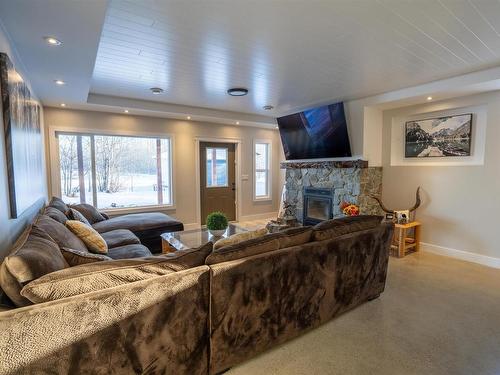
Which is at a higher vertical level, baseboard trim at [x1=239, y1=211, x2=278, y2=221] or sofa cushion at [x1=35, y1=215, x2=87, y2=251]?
sofa cushion at [x1=35, y1=215, x2=87, y2=251]

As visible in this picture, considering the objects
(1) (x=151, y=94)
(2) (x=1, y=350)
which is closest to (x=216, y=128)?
(1) (x=151, y=94)

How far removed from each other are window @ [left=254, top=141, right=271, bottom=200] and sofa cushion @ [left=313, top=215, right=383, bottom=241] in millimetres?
4264

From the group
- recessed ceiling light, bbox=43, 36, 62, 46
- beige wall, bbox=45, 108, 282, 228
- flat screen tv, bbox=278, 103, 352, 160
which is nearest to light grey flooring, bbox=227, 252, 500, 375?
flat screen tv, bbox=278, 103, 352, 160

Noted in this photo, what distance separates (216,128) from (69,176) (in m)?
2.92

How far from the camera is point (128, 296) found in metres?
1.29

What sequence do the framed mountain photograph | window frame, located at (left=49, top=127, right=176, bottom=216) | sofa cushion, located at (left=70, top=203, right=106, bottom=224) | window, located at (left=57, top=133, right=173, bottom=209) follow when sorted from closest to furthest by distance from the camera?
the framed mountain photograph → sofa cushion, located at (left=70, top=203, right=106, bottom=224) → window frame, located at (left=49, top=127, right=176, bottom=216) → window, located at (left=57, top=133, right=173, bottom=209)

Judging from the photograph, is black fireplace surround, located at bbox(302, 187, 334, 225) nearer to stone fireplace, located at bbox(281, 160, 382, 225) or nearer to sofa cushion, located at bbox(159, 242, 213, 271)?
stone fireplace, located at bbox(281, 160, 382, 225)

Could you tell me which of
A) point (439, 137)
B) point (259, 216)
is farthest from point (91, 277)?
point (259, 216)

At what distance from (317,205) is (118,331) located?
177 inches

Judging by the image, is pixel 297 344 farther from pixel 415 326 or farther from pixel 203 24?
pixel 203 24

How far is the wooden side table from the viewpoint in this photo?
3842 mm

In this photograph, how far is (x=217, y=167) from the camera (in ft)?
19.9

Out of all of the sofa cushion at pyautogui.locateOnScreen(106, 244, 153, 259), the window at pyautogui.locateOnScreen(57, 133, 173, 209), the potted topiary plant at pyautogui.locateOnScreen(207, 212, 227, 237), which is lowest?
the sofa cushion at pyautogui.locateOnScreen(106, 244, 153, 259)

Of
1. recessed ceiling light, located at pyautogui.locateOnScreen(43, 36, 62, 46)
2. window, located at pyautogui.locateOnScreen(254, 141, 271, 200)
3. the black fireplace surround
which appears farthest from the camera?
window, located at pyautogui.locateOnScreen(254, 141, 271, 200)
